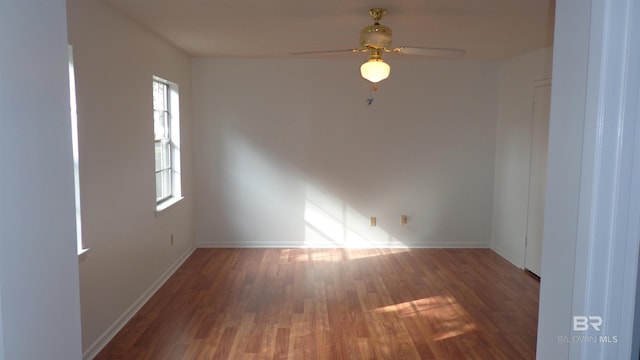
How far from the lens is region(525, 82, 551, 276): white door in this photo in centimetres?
469

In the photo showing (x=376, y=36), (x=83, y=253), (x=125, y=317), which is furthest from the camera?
(x=125, y=317)

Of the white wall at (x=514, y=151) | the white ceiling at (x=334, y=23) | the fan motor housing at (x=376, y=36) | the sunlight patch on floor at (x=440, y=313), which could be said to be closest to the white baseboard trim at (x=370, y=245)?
the white wall at (x=514, y=151)

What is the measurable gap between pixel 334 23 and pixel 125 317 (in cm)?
290

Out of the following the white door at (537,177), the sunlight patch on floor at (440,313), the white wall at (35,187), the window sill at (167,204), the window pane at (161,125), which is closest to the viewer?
the white wall at (35,187)

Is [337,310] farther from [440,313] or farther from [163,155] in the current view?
[163,155]

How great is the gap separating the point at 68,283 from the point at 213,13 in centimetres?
286

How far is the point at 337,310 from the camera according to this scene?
12.7 ft

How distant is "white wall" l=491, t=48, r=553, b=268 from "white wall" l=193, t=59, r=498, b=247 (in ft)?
0.52

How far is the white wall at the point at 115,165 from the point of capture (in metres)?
2.94

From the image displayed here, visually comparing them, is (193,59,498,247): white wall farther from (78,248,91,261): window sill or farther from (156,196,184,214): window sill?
(78,248,91,261): window sill

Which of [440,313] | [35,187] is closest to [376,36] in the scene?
[440,313]

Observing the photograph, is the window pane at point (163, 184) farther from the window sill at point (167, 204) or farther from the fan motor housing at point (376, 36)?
the fan motor housing at point (376, 36)

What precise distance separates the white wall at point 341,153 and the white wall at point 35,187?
4.86 m

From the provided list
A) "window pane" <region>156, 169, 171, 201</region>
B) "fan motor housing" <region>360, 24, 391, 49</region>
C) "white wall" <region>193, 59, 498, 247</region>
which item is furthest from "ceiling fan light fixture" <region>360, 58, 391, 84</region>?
"window pane" <region>156, 169, 171, 201</region>
